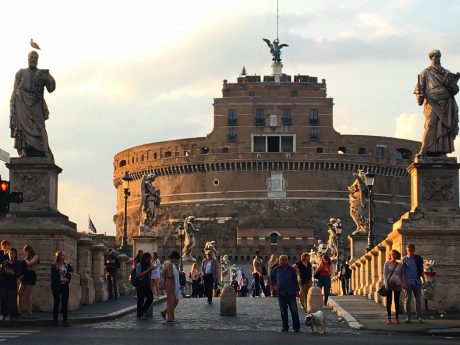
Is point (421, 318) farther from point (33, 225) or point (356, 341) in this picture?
point (33, 225)

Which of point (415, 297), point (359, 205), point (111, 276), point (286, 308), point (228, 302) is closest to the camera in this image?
point (286, 308)

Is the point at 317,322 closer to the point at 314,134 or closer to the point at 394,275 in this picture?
the point at 394,275

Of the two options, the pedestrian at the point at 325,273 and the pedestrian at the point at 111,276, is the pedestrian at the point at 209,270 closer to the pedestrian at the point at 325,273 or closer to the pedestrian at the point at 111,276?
the pedestrian at the point at 325,273

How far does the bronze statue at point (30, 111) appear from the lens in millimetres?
21031

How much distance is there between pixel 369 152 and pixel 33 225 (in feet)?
320

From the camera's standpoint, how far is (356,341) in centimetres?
1585

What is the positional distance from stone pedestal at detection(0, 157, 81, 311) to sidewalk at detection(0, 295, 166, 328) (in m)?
0.68

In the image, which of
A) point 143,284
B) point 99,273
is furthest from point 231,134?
point 143,284

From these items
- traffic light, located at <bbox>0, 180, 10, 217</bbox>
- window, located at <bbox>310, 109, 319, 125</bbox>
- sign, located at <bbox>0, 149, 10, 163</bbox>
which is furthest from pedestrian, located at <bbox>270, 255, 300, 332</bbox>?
window, located at <bbox>310, 109, 319, 125</bbox>

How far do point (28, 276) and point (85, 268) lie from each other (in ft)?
14.6

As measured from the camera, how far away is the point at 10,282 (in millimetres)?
18766

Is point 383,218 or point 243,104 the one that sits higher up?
point 243,104

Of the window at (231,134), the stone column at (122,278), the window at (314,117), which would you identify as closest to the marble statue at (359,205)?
the stone column at (122,278)

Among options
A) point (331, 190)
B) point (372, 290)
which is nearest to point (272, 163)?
point (331, 190)
